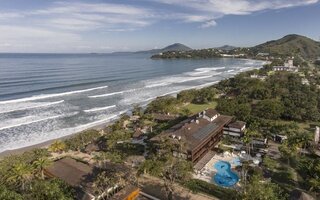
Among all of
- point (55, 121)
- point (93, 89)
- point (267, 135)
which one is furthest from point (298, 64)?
point (55, 121)

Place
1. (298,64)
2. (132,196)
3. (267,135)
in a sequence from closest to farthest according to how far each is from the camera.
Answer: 1. (132,196)
2. (267,135)
3. (298,64)

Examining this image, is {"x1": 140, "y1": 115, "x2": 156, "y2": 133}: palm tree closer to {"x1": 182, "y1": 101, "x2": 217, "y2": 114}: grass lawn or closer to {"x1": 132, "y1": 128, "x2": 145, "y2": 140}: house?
{"x1": 132, "y1": 128, "x2": 145, "y2": 140}: house

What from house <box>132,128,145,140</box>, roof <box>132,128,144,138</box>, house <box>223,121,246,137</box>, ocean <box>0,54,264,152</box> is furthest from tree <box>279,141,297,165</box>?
ocean <box>0,54,264,152</box>

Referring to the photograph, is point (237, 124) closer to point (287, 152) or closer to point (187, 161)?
point (287, 152)

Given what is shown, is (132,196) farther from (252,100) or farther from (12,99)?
(12,99)

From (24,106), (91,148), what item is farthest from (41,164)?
(24,106)

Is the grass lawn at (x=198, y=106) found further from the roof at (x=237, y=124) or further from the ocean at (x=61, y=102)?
the roof at (x=237, y=124)
